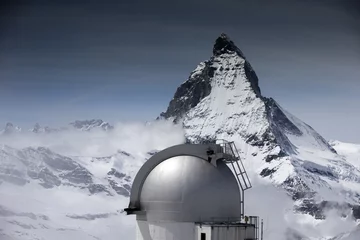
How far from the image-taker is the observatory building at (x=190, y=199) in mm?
19422

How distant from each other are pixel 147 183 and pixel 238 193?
2670mm

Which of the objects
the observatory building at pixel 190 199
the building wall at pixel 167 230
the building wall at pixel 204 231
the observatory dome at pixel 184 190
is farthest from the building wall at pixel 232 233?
the building wall at pixel 167 230

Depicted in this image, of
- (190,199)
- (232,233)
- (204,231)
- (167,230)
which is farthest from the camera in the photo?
(167,230)

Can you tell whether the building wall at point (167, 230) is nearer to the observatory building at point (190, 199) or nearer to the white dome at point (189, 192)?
the observatory building at point (190, 199)

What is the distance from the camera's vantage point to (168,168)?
786 inches

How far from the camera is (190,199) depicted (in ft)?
63.6

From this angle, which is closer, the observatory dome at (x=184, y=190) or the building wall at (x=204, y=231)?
the building wall at (x=204, y=231)

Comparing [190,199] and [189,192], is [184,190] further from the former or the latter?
[190,199]

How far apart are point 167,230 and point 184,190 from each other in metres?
1.24

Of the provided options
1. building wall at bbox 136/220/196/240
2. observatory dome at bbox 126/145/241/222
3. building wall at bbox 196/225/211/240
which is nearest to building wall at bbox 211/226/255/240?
building wall at bbox 196/225/211/240

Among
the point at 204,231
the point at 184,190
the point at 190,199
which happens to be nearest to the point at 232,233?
the point at 204,231

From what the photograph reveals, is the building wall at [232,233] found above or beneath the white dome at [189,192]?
beneath

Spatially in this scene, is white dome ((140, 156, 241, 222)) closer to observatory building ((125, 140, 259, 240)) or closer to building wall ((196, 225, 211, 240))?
observatory building ((125, 140, 259, 240))

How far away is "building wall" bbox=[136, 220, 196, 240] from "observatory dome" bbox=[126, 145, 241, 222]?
6.0 inches
